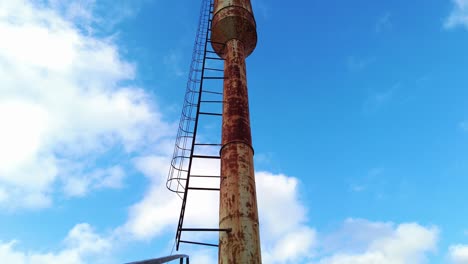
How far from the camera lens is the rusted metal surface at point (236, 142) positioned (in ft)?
32.6

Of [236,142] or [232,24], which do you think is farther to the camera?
[232,24]

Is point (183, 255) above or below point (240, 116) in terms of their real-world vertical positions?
below

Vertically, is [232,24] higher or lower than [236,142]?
higher

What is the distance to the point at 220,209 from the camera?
10.8m

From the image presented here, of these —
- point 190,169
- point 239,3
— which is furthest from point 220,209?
point 239,3

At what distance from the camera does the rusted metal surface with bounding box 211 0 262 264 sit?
9922mm

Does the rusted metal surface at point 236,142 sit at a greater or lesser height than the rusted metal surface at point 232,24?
A: lesser

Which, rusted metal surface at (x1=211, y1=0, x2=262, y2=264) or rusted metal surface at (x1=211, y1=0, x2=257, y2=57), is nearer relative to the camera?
A: rusted metal surface at (x1=211, y1=0, x2=262, y2=264)

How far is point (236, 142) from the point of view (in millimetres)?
11328

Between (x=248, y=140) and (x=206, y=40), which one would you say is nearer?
(x=248, y=140)

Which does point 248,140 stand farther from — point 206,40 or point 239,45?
point 206,40

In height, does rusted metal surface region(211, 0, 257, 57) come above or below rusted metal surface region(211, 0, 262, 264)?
above

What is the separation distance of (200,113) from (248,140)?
7.12 feet

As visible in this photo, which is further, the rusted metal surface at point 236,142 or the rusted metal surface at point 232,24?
the rusted metal surface at point 232,24
